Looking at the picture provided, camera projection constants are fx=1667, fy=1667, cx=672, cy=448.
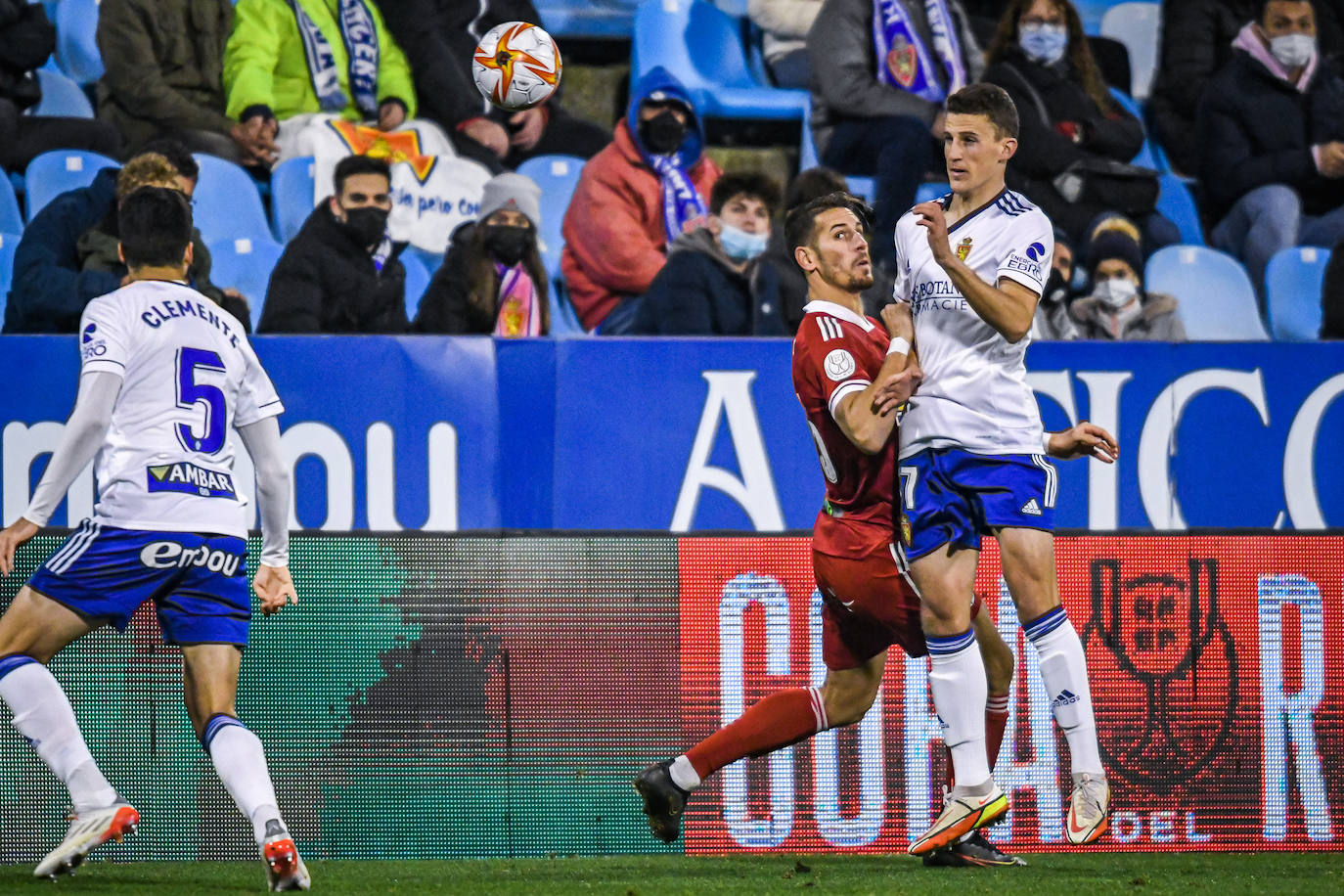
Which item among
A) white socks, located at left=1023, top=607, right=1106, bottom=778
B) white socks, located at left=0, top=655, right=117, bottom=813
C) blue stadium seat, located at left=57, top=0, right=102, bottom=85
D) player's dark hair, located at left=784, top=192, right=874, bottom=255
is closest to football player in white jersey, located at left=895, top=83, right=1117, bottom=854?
white socks, located at left=1023, top=607, right=1106, bottom=778

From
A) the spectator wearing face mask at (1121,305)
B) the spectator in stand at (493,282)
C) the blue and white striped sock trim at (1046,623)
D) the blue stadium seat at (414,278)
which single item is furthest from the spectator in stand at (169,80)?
the blue and white striped sock trim at (1046,623)

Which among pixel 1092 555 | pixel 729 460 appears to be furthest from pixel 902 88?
pixel 1092 555

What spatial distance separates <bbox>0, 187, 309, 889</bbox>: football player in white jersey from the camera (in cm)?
427

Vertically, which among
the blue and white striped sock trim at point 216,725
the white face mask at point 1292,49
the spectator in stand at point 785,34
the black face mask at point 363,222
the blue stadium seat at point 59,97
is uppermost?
the spectator in stand at point 785,34

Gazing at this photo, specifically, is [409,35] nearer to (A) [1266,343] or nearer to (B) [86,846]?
(A) [1266,343]

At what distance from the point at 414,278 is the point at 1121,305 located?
370 cm

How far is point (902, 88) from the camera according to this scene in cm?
958

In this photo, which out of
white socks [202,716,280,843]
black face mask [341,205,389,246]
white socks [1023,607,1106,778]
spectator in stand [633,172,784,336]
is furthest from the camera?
black face mask [341,205,389,246]

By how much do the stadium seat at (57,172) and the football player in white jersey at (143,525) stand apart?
4201 millimetres

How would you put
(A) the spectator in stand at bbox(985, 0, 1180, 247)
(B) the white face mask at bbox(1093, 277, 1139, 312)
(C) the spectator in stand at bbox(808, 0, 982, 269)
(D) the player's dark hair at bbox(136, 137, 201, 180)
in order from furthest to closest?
(A) the spectator in stand at bbox(985, 0, 1180, 247)
(C) the spectator in stand at bbox(808, 0, 982, 269)
(B) the white face mask at bbox(1093, 277, 1139, 312)
(D) the player's dark hair at bbox(136, 137, 201, 180)

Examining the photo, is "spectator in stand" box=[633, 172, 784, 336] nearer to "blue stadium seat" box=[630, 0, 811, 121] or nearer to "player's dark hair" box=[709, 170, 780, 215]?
"player's dark hair" box=[709, 170, 780, 215]

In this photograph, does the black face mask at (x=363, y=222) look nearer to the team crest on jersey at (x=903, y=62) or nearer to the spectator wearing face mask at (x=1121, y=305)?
the team crest on jersey at (x=903, y=62)

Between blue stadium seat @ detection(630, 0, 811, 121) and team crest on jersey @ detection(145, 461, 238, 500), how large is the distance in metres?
6.11

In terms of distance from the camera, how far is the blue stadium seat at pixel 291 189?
8.86 m
